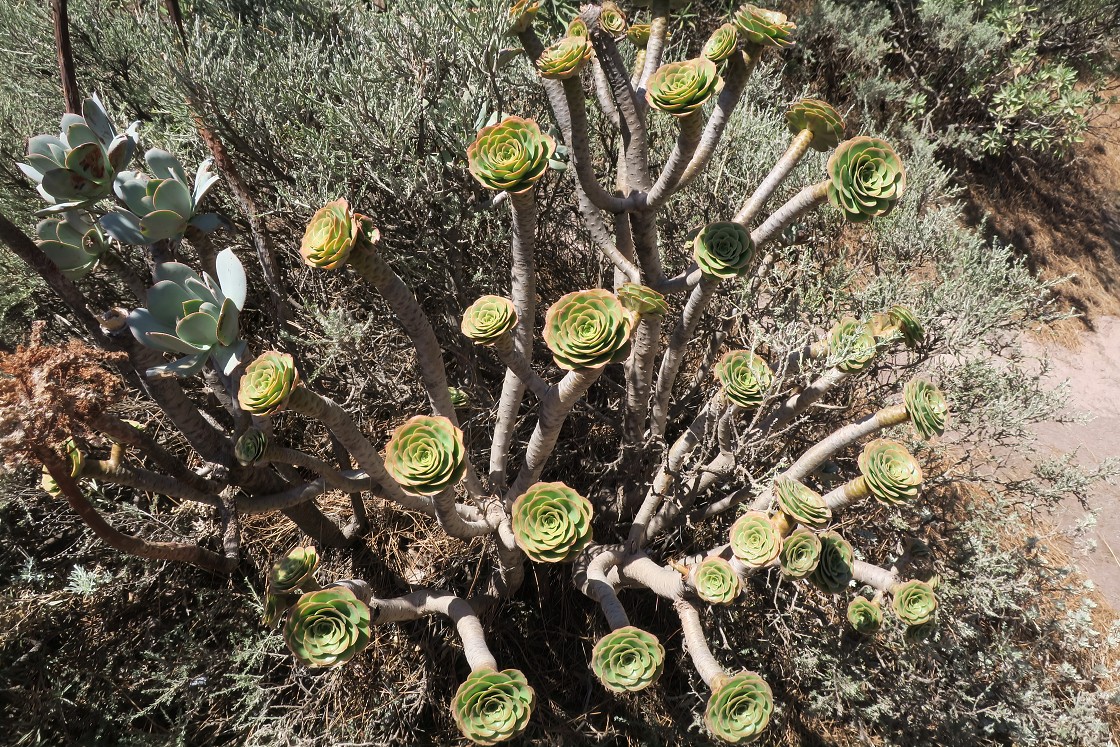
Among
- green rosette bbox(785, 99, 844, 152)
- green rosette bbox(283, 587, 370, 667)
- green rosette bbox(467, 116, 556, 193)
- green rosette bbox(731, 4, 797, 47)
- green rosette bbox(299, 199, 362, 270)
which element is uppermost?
green rosette bbox(731, 4, 797, 47)

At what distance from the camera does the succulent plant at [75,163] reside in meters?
1.41

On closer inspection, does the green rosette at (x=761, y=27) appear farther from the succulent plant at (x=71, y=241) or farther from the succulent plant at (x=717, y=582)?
the succulent plant at (x=71, y=241)

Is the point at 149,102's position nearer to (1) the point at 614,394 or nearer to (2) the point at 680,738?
(1) the point at 614,394

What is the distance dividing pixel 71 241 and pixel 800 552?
81.4 inches

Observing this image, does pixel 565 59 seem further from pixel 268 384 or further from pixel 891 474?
pixel 891 474

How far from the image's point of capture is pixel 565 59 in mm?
1627

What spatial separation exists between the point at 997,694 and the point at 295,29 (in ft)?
Answer: 16.7

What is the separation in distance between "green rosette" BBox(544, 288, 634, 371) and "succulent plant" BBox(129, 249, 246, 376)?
0.74m

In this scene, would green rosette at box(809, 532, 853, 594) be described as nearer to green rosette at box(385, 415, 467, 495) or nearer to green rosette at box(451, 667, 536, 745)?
green rosette at box(451, 667, 536, 745)

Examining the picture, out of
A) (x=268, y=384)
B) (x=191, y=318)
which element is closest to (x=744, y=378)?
(x=268, y=384)

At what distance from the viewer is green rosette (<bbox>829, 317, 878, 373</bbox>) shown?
1.98 m

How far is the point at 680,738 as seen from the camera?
8.78 ft

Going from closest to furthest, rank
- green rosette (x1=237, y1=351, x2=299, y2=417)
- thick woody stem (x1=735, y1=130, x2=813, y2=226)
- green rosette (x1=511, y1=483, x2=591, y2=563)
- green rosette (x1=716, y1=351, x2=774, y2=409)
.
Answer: green rosette (x1=237, y1=351, x2=299, y2=417) < green rosette (x1=511, y1=483, x2=591, y2=563) < thick woody stem (x1=735, y1=130, x2=813, y2=226) < green rosette (x1=716, y1=351, x2=774, y2=409)

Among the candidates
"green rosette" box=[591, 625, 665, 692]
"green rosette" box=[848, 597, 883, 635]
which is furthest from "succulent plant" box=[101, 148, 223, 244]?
"green rosette" box=[848, 597, 883, 635]
